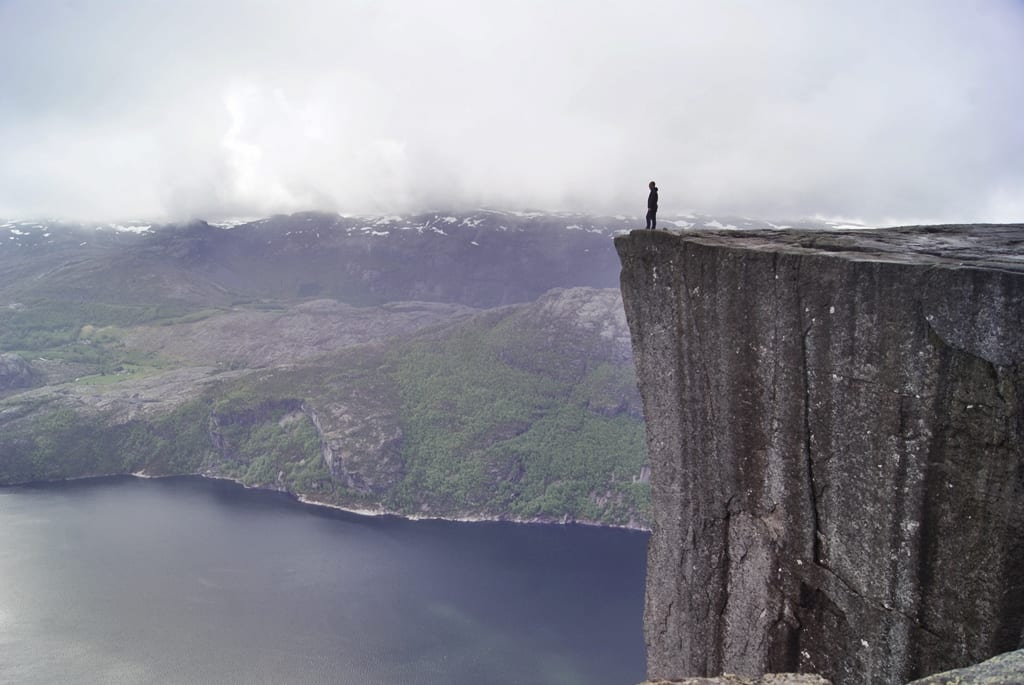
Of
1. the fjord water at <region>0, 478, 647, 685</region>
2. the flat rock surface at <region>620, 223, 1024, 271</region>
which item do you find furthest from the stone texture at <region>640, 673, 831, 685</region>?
the fjord water at <region>0, 478, 647, 685</region>

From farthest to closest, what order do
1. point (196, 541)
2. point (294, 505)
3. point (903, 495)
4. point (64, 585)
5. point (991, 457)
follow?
point (294, 505)
point (196, 541)
point (64, 585)
point (903, 495)
point (991, 457)

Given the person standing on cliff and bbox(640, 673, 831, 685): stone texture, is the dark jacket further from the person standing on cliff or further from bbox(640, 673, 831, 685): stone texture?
bbox(640, 673, 831, 685): stone texture

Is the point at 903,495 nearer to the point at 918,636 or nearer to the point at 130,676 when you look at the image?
the point at 918,636

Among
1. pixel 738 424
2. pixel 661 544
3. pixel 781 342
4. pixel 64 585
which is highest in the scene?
pixel 781 342

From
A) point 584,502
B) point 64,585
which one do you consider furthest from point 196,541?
point 584,502

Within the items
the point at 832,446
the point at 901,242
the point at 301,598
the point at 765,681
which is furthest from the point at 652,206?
the point at 301,598

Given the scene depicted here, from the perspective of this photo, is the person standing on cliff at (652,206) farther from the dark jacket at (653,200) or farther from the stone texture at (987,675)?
the stone texture at (987,675)

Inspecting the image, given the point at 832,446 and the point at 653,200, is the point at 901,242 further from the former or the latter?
the point at 653,200
